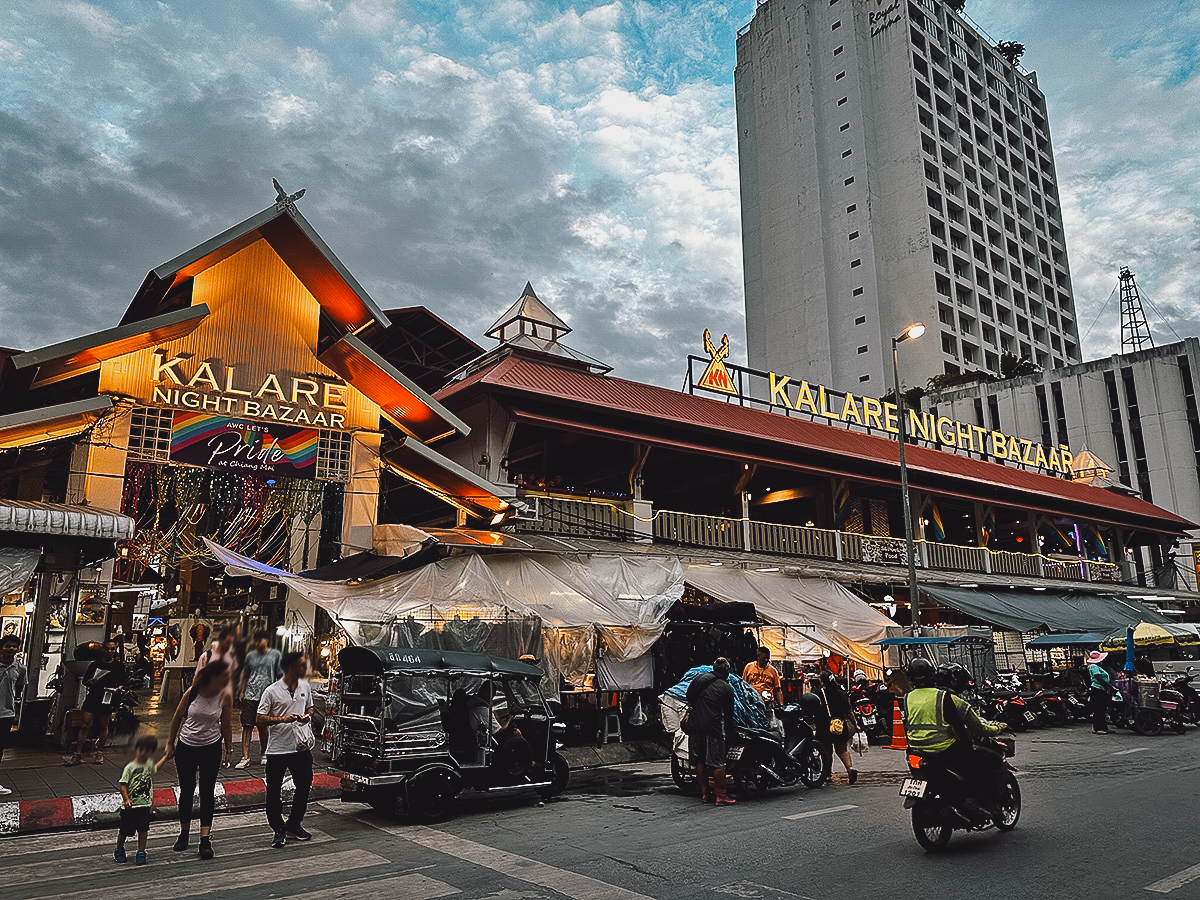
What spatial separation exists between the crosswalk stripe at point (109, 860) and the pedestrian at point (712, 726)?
4.17m

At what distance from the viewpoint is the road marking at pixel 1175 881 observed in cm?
584

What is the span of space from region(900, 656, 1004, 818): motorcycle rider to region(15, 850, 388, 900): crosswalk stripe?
463cm

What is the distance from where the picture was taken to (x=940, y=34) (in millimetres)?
72812

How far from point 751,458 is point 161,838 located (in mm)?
15950

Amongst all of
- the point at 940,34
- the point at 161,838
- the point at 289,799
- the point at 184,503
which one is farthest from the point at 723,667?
the point at 940,34

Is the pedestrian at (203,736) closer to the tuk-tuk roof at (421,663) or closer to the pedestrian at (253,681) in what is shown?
the tuk-tuk roof at (421,663)

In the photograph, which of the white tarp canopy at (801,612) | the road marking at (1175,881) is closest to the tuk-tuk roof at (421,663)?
the road marking at (1175,881)

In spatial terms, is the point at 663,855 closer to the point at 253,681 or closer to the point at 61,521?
the point at 253,681

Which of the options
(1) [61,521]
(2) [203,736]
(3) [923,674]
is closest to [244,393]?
(1) [61,521]

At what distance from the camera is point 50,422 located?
13.4 metres

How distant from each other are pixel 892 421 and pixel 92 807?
27.8 metres

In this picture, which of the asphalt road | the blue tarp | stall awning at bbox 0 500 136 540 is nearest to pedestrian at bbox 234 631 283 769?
stall awning at bbox 0 500 136 540

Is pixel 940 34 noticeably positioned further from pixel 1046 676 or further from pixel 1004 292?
pixel 1046 676

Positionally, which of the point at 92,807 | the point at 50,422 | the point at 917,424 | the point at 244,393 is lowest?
the point at 92,807
